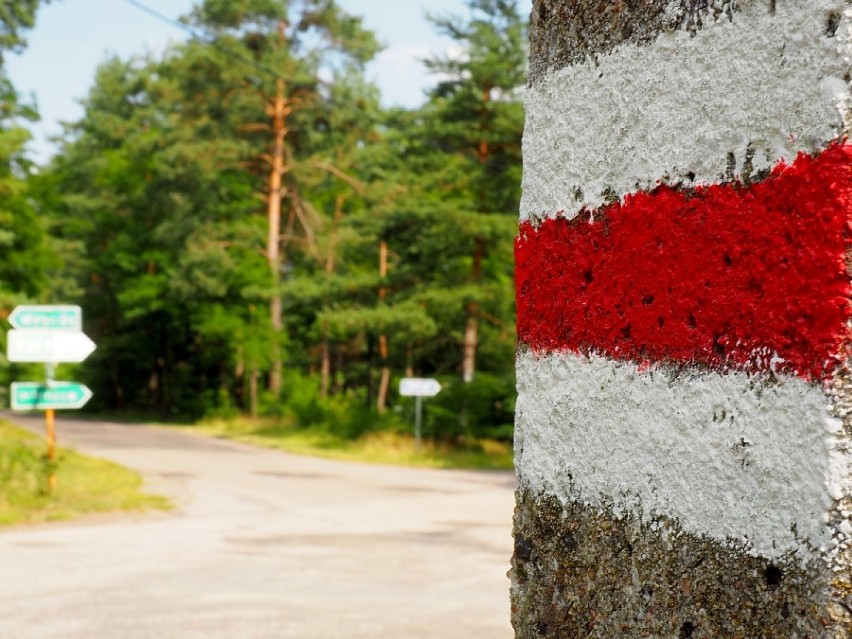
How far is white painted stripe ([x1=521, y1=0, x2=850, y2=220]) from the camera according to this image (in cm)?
79

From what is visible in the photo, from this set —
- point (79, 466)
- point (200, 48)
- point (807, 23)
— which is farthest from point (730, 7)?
point (200, 48)

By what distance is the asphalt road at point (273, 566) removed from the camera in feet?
19.0

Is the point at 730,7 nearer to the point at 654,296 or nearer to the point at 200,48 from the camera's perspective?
the point at 654,296

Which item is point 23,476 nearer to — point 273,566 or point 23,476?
point 23,476

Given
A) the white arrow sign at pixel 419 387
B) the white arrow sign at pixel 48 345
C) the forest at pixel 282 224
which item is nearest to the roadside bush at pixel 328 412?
the forest at pixel 282 224

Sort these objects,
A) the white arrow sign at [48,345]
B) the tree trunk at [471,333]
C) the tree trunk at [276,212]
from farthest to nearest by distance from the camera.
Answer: the tree trunk at [276,212], the tree trunk at [471,333], the white arrow sign at [48,345]

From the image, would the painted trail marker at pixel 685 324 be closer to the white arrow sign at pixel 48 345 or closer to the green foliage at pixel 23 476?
the white arrow sign at pixel 48 345

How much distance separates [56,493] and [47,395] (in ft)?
5.44

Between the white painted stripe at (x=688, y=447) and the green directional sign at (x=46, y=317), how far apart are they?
10.2 metres

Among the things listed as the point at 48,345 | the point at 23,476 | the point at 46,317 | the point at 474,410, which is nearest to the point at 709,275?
the point at 48,345

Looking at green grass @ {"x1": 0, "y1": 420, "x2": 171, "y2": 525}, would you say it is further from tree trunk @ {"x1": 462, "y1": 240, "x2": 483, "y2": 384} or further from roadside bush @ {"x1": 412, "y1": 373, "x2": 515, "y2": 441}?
tree trunk @ {"x1": 462, "y1": 240, "x2": 483, "y2": 384}

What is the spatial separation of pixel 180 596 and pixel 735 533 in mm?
6259

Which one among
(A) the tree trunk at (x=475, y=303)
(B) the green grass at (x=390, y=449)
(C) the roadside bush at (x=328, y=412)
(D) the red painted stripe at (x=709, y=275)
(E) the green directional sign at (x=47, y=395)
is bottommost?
(B) the green grass at (x=390, y=449)

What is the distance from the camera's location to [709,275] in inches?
34.8
